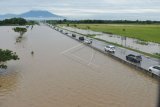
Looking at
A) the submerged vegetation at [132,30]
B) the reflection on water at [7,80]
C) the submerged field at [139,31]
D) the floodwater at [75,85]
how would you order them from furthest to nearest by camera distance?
the submerged vegetation at [132,30] → the submerged field at [139,31] → the reflection on water at [7,80] → the floodwater at [75,85]

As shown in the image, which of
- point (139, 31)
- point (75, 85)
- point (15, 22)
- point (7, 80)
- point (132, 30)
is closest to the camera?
point (75, 85)

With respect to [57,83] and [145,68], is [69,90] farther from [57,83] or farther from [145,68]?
[145,68]

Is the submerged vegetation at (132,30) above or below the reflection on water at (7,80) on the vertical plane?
below

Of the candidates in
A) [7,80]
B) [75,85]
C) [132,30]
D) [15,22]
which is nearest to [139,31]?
[132,30]

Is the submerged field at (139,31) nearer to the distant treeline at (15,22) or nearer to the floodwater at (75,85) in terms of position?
the floodwater at (75,85)

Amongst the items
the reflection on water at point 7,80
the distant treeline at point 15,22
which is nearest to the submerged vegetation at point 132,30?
the distant treeline at point 15,22

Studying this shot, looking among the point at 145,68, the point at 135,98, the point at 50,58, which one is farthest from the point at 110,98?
the point at 50,58

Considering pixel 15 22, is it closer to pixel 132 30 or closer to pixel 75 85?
pixel 132 30

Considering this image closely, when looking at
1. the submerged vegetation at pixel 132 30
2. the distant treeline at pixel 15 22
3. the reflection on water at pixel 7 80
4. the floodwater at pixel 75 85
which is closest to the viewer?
the floodwater at pixel 75 85

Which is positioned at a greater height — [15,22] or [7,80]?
[7,80]

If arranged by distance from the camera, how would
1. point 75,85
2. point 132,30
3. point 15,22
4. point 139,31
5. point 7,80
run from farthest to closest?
point 15,22, point 132,30, point 139,31, point 7,80, point 75,85

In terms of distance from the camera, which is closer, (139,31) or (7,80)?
(7,80)
